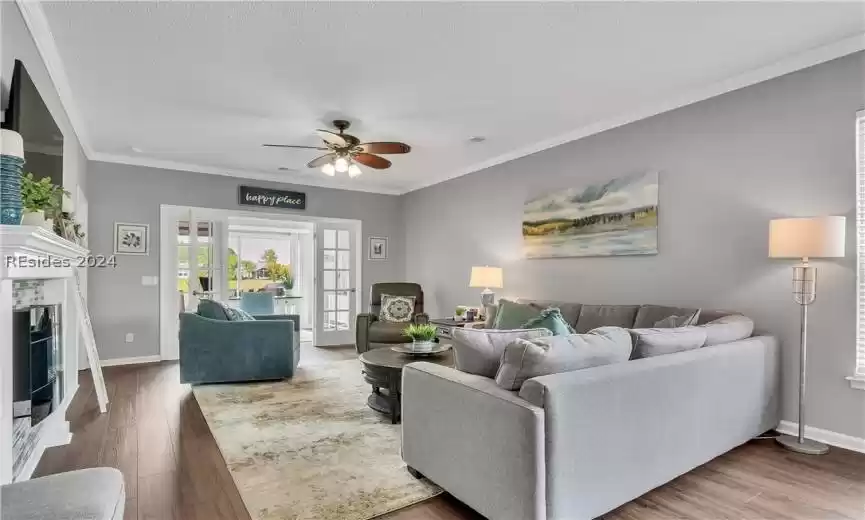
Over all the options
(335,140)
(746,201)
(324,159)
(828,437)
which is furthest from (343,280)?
(828,437)

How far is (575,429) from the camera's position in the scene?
180 centimetres

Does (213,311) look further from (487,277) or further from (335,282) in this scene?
(487,277)

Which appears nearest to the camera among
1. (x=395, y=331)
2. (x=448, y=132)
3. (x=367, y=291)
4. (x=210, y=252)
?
(x=448, y=132)

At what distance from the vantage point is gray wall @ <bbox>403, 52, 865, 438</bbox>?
9.27 ft

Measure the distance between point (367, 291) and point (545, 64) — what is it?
489cm

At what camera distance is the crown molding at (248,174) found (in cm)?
546

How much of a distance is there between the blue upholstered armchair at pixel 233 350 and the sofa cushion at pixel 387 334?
1.06 m

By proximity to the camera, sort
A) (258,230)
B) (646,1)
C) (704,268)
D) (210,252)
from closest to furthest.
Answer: (646,1)
(704,268)
(210,252)
(258,230)

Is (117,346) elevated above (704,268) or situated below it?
below

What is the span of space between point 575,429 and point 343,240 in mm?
5763

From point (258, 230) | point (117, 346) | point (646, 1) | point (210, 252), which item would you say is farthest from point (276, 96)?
point (258, 230)

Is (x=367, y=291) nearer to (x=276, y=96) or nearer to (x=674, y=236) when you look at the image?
(x=276, y=96)

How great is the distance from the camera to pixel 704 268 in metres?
3.50

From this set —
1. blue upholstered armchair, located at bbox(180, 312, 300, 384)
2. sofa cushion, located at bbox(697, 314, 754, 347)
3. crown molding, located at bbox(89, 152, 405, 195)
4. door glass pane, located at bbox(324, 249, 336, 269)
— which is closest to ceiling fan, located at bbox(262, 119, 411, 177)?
blue upholstered armchair, located at bbox(180, 312, 300, 384)
